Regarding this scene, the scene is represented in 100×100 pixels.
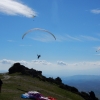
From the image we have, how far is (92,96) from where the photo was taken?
8788 cm

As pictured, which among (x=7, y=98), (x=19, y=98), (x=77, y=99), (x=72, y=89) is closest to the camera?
(x=7, y=98)

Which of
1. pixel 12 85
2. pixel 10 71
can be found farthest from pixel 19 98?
pixel 10 71

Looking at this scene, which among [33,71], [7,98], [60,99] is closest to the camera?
[7,98]

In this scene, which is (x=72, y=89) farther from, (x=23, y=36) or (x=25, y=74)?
(x=23, y=36)

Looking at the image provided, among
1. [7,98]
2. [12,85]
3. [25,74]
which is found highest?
[25,74]

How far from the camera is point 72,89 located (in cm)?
8431

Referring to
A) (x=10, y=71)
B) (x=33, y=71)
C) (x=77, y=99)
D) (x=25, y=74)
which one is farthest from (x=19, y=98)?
(x=10, y=71)

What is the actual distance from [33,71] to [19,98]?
48.4 meters

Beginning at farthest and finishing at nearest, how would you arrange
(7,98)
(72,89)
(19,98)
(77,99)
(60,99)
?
(72,89) → (77,99) → (60,99) → (19,98) → (7,98)

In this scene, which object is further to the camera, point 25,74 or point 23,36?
point 25,74

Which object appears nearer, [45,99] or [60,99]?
[45,99]

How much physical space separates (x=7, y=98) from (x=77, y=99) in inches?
1221

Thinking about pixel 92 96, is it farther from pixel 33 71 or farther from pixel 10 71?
pixel 10 71

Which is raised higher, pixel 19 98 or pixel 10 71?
pixel 10 71
